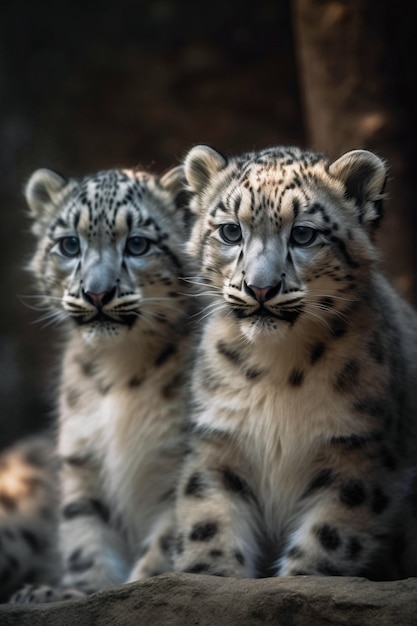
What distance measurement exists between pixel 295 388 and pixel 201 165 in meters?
1.39

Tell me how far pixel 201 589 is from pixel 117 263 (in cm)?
208

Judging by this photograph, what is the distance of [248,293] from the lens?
4.96 metres

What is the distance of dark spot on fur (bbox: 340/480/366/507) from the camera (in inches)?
204

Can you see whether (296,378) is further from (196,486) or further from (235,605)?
(235,605)

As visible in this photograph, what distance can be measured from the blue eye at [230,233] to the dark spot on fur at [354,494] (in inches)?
51.9

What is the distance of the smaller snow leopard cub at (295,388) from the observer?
16.8 feet

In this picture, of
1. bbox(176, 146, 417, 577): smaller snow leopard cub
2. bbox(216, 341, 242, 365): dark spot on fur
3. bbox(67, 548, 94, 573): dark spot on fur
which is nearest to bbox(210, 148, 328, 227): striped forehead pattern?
bbox(176, 146, 417, 577): smaller snow leopard cub

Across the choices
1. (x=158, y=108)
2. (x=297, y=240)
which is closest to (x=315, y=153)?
(x=297, y=240)

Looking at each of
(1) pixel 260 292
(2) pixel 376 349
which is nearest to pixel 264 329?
(1) pixel 260 292

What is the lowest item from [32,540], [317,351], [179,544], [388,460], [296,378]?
[32,540]

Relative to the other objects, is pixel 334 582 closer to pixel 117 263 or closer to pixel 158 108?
pixel 117 263

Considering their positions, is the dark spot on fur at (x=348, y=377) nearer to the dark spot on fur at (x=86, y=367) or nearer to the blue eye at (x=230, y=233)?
the blue eye at (x=230, y=233)

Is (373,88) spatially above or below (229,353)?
Answer: above

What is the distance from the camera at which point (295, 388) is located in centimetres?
539
